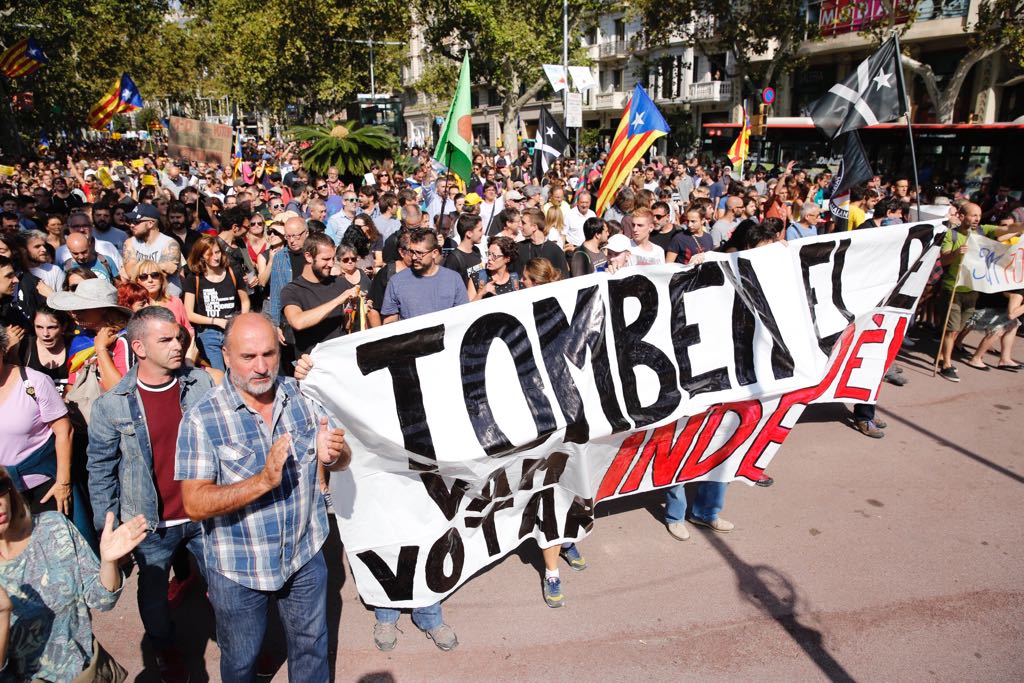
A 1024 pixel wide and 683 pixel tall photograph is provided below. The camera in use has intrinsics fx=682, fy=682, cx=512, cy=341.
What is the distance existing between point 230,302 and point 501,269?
2351 mm

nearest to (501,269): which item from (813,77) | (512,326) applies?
(512,326)

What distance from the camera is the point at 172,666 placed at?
3207 mm

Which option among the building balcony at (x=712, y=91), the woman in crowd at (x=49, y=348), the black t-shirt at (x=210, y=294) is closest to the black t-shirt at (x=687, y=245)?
the black t-shirt at (x=210, y=294)

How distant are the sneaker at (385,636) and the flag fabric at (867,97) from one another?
6389mm

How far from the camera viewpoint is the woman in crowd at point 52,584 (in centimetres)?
219

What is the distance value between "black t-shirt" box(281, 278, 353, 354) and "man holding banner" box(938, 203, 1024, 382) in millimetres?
6106

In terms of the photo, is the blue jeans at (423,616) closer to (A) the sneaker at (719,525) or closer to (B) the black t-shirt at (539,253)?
(A) the sneaker at (719,525)

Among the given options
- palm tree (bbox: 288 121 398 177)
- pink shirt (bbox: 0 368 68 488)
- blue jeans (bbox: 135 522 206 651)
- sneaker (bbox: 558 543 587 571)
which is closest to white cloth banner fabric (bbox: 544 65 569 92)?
palm tree (bbox: 288 121 398 177)

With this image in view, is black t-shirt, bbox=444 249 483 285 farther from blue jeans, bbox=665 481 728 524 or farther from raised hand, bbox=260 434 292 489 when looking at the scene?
raised hand, bbox=260 434 292 489

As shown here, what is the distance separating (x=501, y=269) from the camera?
16.3 feet

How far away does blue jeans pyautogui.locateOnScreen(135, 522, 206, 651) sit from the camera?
122 inches

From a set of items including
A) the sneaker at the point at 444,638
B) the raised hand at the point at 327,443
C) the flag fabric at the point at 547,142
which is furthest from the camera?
the flag fabric at the point at 547,142

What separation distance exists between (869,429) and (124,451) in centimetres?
548

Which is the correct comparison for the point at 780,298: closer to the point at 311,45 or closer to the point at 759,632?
the point at 759,632
